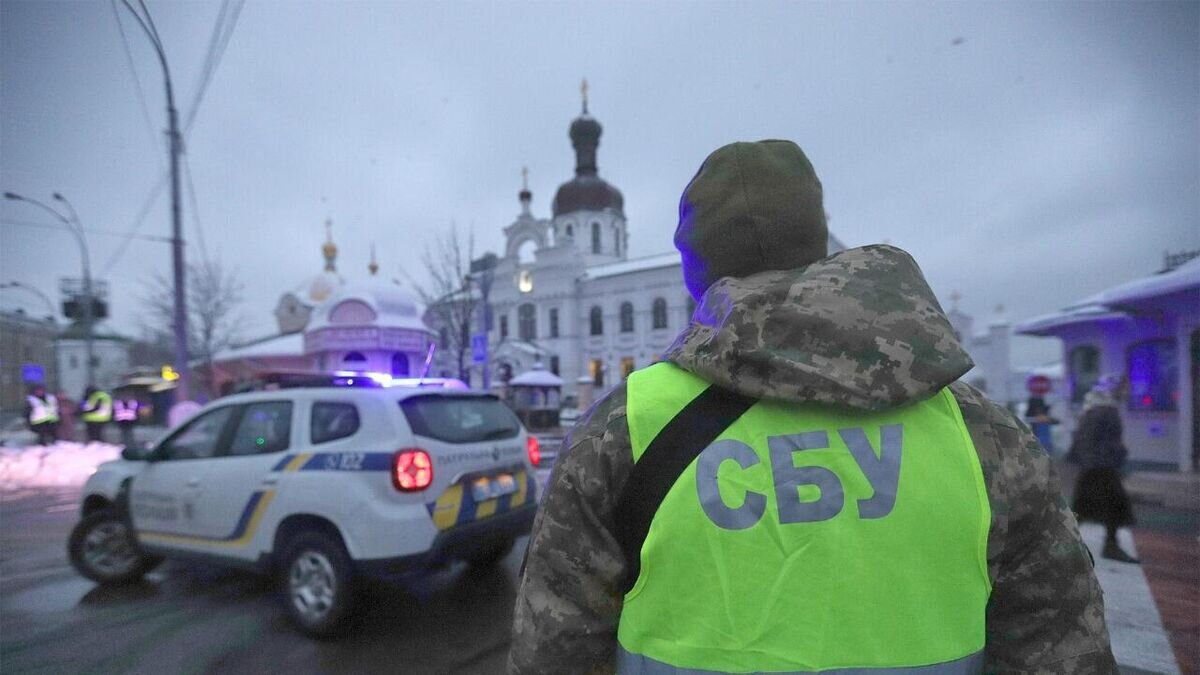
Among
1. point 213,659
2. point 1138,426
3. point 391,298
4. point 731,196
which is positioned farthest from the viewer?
point 391,298

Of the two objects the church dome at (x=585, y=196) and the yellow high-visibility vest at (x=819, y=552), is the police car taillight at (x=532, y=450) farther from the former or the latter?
the church dome at (x=585, y=196)

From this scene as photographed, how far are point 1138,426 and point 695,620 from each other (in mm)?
15276

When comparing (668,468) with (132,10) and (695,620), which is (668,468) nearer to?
(695,620)

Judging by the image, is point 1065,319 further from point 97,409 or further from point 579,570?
point 97,409

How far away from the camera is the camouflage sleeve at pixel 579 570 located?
1146 millimetres

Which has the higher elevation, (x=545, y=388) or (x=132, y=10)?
(x=132, y=10)

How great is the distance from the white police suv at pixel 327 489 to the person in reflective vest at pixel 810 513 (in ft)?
9.99

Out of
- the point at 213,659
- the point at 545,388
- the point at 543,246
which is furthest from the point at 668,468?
the point at 543,246

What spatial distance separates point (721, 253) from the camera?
132 centimetres

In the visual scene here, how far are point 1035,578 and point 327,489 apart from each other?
4.01 metres

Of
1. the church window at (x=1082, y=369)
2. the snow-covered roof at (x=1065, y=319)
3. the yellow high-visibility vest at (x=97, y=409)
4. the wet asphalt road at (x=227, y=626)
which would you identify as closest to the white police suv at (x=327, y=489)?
the wet asphalt road at (x=227, y=626)

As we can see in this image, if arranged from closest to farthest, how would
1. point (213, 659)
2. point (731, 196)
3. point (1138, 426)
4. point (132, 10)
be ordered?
1. point (731, 196)
2. point (213, 659)
3. point (132, 10)
4. point (1138, 426)

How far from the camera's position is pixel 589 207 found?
49.3m

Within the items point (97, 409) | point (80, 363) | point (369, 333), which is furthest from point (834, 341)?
point (80, 363)
